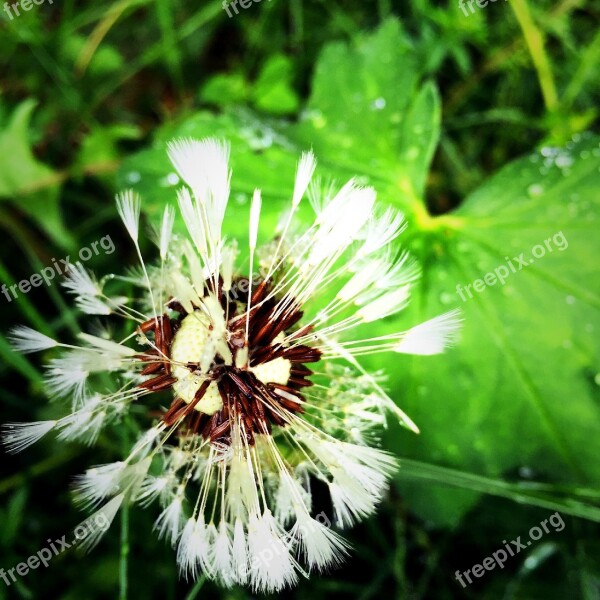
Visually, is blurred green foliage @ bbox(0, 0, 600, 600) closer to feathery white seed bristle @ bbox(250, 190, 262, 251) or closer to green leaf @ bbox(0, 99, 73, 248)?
green leaf @ bbox(0, 99, 73, 248)

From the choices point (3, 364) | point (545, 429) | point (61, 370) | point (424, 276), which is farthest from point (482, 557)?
point (3, 364)

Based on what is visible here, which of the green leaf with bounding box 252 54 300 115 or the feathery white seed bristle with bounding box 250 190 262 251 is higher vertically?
the green leaf with bounding box 252 54 300 115

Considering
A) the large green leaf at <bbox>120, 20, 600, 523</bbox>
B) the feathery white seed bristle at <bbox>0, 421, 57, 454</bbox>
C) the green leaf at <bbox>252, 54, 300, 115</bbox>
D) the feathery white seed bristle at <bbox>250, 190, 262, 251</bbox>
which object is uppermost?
the green leaf at <bbox>252, 54, 300, 115</bbox>

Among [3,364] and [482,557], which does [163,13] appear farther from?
[482,557]

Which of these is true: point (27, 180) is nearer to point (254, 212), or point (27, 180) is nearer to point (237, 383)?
point (254, 212)

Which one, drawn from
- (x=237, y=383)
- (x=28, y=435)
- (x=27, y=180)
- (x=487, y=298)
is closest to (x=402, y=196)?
(x=487, y=298)

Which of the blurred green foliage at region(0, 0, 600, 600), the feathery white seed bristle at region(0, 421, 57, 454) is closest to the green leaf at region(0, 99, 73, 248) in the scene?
the blurred green foliage at region(0, 0, 600, 600)

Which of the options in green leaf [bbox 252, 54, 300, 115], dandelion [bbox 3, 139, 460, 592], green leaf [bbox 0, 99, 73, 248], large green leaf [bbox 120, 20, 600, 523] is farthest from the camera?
green leaf [bbox 252, 54, 300, 115]
